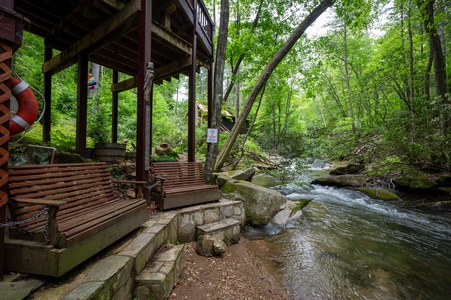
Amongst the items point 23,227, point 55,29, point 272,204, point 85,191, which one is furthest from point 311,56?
point 23,227

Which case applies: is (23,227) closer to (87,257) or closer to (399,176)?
(87,257)

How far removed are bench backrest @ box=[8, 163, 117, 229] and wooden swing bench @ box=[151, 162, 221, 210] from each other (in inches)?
36.3

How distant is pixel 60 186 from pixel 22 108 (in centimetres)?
86

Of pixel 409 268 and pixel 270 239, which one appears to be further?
pixel 270 239

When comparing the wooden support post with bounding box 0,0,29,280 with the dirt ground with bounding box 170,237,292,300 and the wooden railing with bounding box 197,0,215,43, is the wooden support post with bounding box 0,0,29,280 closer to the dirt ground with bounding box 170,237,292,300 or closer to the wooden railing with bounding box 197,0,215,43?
the dirt ground with bounding box 170,237,292,300

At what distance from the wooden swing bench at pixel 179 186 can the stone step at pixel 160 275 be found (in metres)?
1.10

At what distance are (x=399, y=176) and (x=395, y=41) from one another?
822cm

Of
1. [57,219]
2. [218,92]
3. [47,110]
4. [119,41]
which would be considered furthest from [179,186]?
[47,110]

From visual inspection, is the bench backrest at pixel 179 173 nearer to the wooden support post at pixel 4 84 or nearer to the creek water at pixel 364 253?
the creek water at pixel 364 253

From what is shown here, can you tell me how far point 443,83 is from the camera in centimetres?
909

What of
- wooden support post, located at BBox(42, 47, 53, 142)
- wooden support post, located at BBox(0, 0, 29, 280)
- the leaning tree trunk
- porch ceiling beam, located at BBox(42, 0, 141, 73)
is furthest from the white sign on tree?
wooden support post, located at BBox(42, 47, 53, 142)

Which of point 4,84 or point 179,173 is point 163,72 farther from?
point 4,84

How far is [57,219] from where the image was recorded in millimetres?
2166

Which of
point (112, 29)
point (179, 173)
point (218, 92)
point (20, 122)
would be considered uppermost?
point (112, 29)
